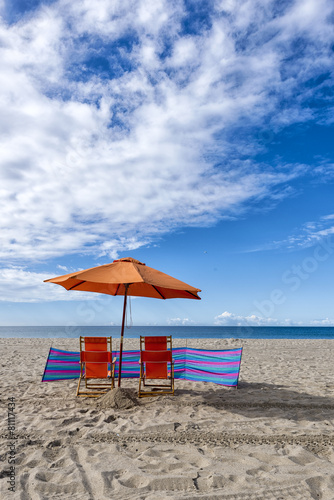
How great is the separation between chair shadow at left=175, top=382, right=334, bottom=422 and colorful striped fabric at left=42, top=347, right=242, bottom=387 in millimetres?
244

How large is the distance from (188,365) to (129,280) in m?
2.89

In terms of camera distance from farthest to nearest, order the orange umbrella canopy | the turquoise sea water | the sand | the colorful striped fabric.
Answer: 1. the turquoise sea water
2. the colorful striped fabric
3. the orange umbrella canopy
4. the sand

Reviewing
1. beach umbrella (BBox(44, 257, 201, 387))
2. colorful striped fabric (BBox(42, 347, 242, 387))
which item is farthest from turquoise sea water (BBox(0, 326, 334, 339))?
beach umbrella (BBox(44, 257, 201, 387))

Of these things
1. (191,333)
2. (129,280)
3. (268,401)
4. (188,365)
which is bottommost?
(191,333)

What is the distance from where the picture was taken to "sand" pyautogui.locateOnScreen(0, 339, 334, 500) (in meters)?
2.52

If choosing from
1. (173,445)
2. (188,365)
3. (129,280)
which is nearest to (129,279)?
(129,280)

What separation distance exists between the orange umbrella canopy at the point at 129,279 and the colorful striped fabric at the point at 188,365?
4.16ft

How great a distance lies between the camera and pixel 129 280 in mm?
4121

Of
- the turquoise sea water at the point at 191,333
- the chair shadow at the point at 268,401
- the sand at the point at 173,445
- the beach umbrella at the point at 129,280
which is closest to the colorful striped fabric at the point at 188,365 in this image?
the chair shadow at the point at 268,401

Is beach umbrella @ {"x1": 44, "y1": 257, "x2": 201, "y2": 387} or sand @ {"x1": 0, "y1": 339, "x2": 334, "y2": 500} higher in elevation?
beach umbrella @ {"x1": 44, "y1": 257, "x2": 201, "y2": 387}

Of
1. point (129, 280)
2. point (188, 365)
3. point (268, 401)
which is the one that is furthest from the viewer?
point (188, 365)

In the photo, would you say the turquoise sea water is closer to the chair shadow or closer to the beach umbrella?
the beach umbrella

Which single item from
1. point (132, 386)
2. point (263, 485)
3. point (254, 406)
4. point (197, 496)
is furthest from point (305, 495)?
point (132, 386)

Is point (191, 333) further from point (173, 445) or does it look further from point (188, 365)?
point (173, 445)
